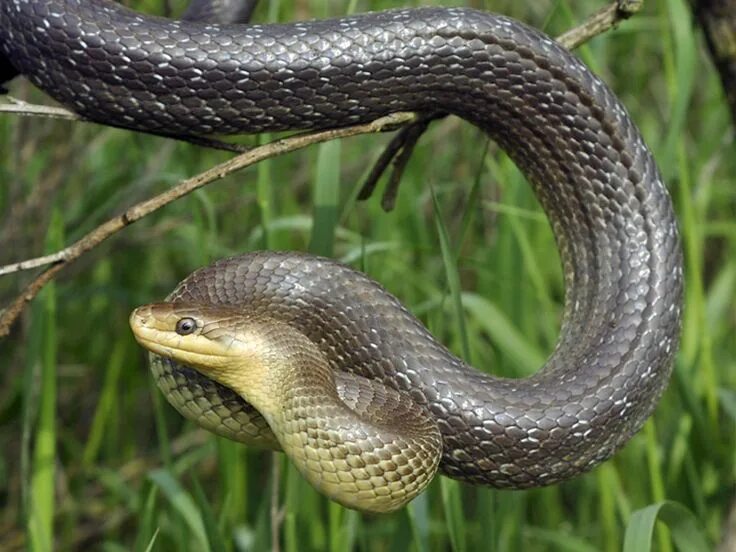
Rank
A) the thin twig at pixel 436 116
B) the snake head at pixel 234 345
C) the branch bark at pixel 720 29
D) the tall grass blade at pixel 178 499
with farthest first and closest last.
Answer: the tall grass blade at pixel 178 499 → the branch bark at pixel 720 29 → the thin twig at pixel 436 116 → the snake head at pixel 234 345

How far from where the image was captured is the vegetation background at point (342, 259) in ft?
13.4

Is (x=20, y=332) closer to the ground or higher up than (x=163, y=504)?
higher up

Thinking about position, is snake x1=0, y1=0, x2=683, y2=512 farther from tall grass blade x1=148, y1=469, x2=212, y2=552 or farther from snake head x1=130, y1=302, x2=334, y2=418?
tall grass blade x1=148, y1=469, x2=212, y2=552

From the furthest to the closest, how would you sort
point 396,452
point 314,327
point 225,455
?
point 225,455
point 314,327
point 396,452

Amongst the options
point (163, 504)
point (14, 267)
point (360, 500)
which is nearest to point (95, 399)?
point (163, 504)

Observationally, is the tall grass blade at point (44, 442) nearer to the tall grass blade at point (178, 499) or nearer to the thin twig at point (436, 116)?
the tall grass blade at point (178, 499)

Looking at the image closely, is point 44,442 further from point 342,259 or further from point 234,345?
point 234,345

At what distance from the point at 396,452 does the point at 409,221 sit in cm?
263

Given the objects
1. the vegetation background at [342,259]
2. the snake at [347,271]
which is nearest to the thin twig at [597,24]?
the snake at [347,271]

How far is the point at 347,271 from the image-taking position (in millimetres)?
3193

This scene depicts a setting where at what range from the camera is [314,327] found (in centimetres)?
322

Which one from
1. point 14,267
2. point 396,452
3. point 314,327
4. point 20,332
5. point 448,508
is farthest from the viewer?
point 20,332

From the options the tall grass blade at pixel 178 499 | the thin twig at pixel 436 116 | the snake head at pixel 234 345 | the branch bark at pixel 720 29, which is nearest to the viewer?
the snake head at pixel 234 345

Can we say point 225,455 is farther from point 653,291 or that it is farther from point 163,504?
point 653,291
